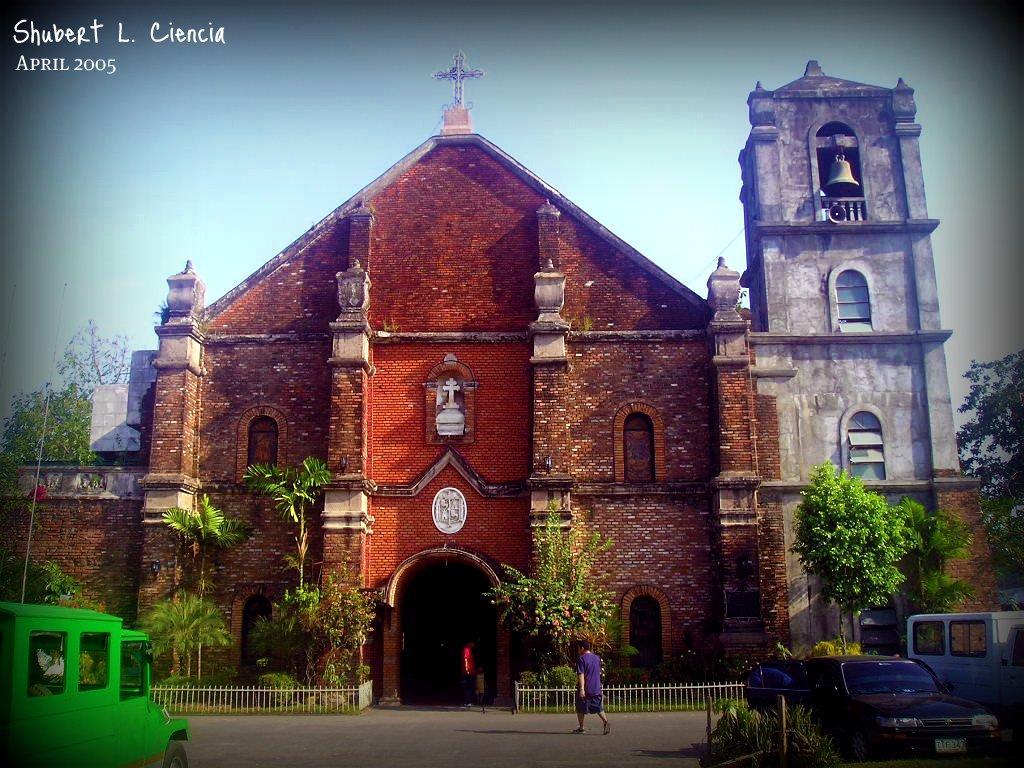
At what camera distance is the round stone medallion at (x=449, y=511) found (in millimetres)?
25359

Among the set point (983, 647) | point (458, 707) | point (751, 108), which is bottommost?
point (458, 707)

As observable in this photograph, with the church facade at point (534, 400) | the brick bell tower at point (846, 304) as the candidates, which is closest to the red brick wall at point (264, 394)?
the church facade at point (534, 400)

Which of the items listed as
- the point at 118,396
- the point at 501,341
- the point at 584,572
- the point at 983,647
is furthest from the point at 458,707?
Result: the point at 118,396

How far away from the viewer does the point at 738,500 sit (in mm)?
24609

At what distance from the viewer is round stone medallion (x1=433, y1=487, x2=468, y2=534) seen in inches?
998

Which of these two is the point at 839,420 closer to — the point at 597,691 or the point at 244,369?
the point at 597,691

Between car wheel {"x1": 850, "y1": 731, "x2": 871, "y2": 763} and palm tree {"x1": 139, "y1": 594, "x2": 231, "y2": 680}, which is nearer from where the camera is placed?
car wheel {"x1": 850, "y1": 731, "x2": 871, "y2": 763}

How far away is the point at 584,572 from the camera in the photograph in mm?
23797

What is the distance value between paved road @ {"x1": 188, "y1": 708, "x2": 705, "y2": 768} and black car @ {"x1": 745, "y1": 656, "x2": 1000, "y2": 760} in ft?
6.47

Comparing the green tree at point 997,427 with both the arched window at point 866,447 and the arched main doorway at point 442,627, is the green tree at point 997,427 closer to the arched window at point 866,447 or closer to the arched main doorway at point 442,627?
the arched window at point 866,447

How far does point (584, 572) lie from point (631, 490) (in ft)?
8.82

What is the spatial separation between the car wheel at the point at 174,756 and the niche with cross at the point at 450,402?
44.9 feet

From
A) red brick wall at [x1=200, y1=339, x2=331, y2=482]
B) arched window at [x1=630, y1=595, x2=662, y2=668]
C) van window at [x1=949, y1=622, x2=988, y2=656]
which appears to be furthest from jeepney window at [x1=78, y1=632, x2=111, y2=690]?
arched window at [x1=630, y1=595, x2=662, y2=668]

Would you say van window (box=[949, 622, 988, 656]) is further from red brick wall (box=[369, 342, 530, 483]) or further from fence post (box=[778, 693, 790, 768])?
red brick wall (box=[369, 342, 530, 483])
